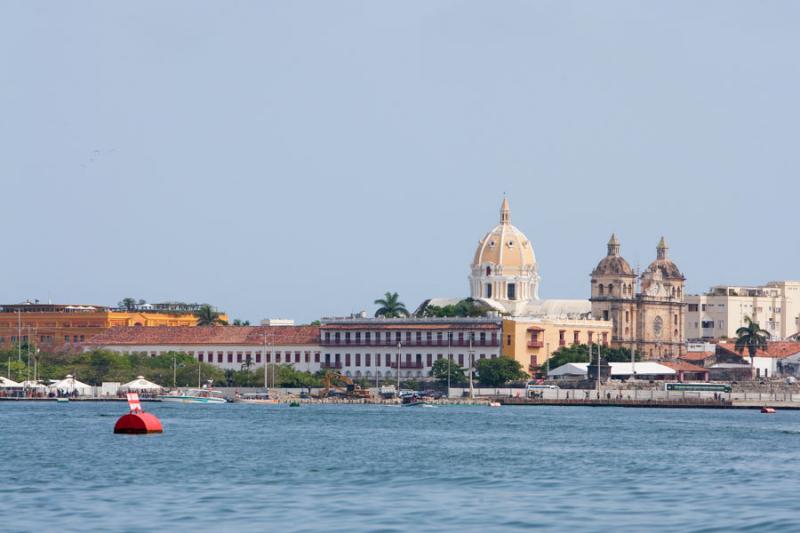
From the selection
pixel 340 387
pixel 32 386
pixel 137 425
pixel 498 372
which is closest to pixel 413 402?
pixel 340 387

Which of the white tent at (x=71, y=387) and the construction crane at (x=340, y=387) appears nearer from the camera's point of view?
the construction crane at (x=340, y=387)

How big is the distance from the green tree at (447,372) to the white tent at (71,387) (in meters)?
34.1

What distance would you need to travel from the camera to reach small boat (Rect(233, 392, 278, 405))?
16762 centimetres

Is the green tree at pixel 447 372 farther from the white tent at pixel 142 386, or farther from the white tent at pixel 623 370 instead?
the white tent at pixel 142 386

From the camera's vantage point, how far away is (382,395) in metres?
177

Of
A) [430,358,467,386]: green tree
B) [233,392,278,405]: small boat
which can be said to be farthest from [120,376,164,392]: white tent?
[430,358,467,386]: green tree

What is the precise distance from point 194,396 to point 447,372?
2938cm

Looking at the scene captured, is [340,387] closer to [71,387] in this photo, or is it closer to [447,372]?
[447,372]

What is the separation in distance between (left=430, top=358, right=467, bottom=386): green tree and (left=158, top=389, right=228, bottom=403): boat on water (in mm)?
23144

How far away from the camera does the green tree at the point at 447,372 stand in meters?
187

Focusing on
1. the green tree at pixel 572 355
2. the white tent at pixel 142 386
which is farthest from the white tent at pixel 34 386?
the green tree at pixel 572 355

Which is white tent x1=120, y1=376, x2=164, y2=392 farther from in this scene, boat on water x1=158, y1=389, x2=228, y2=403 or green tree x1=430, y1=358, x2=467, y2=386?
green tree x1=430, y1=358, x2=467, y2=386

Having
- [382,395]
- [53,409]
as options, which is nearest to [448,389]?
[382,395]

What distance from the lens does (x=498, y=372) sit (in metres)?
184
